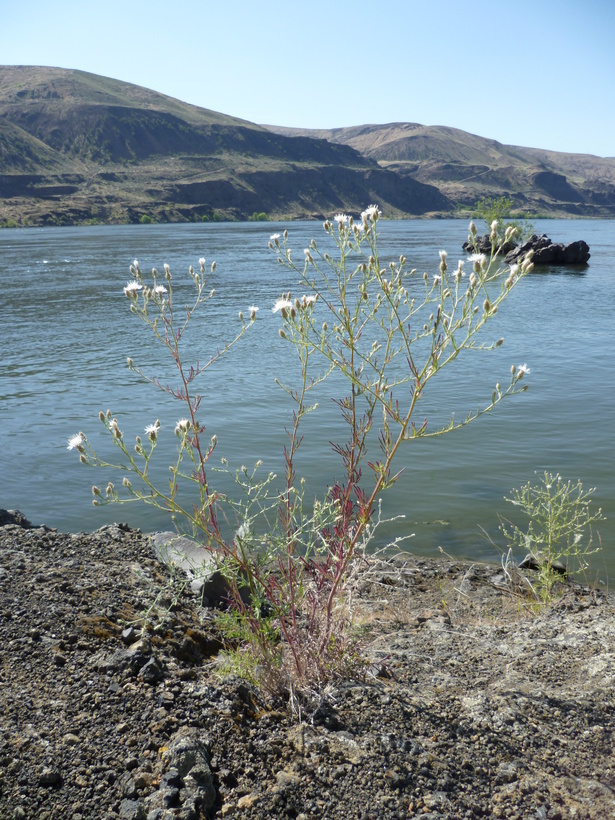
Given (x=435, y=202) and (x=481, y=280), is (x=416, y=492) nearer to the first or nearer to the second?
(x=481, y=280)

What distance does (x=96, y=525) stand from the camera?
788 cm

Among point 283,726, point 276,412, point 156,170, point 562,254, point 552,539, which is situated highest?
point 156,170

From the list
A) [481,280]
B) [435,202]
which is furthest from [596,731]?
[435,202]

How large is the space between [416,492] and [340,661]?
17.9 ft

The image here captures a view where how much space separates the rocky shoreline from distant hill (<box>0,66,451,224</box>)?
96.1 metres

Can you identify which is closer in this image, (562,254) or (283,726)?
(283,726)

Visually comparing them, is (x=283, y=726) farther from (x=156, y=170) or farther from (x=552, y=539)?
(x=156, y=170)

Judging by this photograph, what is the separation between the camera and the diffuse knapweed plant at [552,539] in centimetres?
563

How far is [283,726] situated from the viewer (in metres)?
3.09

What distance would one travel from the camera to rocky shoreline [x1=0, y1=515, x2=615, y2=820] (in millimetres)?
2588

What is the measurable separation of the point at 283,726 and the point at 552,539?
11.4 ft

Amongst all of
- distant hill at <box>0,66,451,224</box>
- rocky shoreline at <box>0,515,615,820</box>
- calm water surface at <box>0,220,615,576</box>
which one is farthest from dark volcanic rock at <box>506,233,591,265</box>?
distant hill at <box>0,66,451,224</box>

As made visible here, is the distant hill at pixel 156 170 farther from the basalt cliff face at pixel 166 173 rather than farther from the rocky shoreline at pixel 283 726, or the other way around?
the rocky shoreline at pixel 283 726

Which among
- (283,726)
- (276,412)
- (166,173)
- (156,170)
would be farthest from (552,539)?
(156,170)
